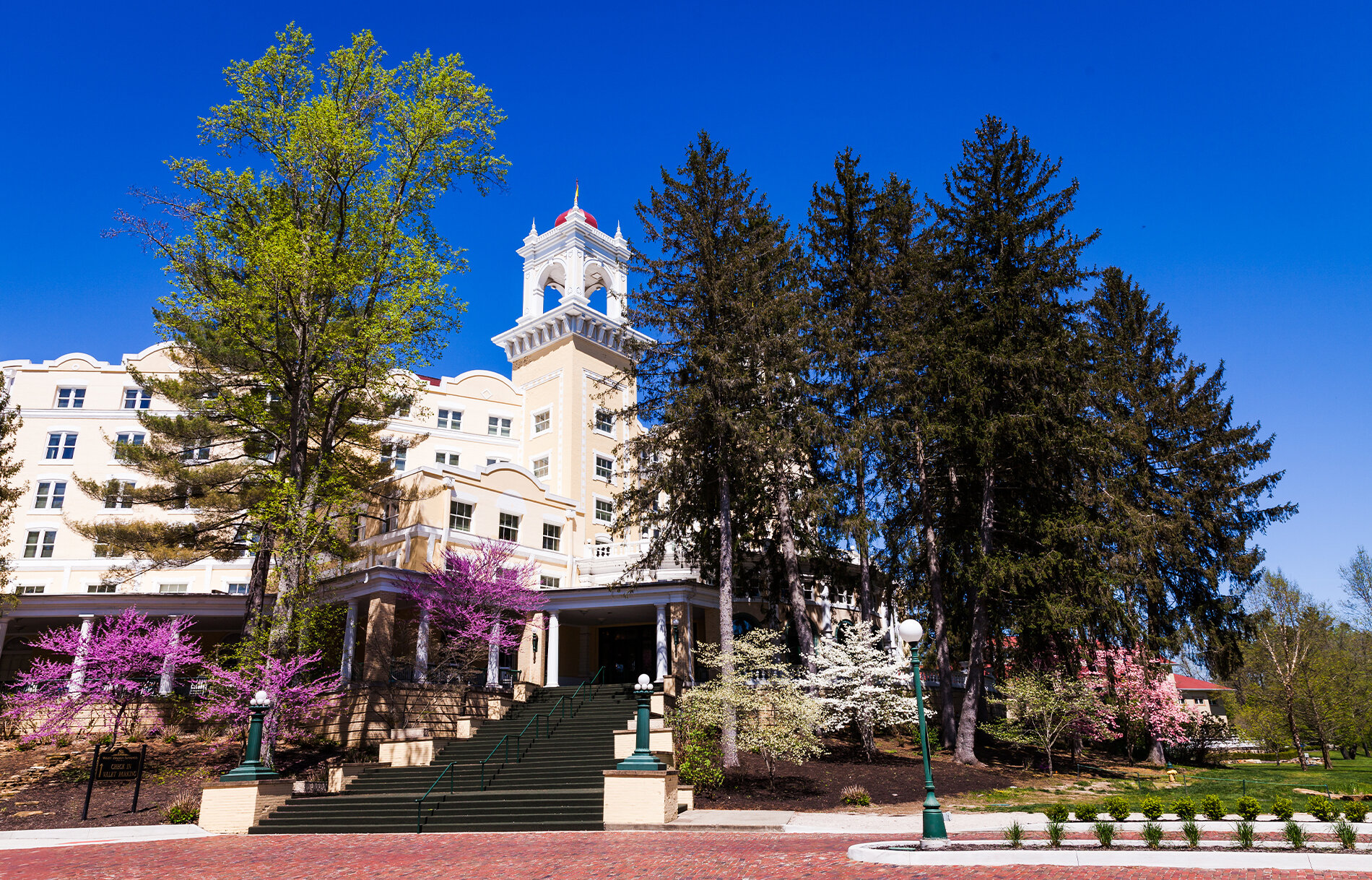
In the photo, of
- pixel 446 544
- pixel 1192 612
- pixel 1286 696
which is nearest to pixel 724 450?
pixel 446 544

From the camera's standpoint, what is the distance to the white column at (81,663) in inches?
913

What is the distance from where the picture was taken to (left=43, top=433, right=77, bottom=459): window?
1519 inches

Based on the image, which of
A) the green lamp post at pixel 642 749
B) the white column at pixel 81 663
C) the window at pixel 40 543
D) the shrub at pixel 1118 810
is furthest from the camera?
the window at pixel 40 543

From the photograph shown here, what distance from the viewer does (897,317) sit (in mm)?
27500

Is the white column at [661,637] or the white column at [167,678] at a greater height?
the white column at [661,637]

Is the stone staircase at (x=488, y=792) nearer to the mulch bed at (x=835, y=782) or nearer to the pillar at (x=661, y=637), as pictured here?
the mulch bed at (x=835, y=782)

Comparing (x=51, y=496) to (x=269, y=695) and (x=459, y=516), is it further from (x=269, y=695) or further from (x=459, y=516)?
(x=269, y=695)

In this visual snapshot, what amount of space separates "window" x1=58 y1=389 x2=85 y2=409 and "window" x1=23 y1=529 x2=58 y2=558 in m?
6.57

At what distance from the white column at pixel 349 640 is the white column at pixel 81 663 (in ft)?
23.4

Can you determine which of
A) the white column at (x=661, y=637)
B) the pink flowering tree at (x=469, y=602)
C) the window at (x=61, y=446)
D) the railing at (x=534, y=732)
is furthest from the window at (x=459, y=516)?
the window at (x=61, y=446)

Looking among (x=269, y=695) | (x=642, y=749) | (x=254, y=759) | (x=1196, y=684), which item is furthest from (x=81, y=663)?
(x=1196, y=684)

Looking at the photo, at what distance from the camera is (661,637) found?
27.7 metres

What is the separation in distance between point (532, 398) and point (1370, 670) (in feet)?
164

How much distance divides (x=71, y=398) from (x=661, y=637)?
3345 cm
